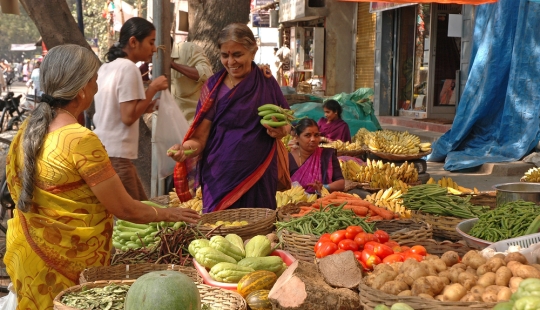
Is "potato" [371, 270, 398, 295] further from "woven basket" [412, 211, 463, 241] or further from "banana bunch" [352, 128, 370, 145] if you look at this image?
"banana bunch" [352, 128, 370, 145]

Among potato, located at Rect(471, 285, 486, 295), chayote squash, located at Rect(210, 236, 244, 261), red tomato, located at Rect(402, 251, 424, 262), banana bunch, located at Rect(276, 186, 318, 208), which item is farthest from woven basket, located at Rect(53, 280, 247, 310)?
banana bunch, located at Rect(276, 186, 318, 208)

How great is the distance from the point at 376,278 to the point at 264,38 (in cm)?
3168

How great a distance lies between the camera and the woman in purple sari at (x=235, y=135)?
4234 millimetres

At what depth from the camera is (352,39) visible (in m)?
18.4

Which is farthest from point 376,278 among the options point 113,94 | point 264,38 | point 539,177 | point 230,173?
point 264,38

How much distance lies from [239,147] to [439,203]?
57.5 inches

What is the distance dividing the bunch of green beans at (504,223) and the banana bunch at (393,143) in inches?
192

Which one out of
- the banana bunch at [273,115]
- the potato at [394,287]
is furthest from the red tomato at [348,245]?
the banana bunch at [273,115]

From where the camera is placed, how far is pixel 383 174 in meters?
7.40

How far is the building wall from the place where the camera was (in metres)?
16.9

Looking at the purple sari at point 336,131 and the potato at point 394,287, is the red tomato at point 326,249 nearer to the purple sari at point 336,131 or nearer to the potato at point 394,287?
the potato at point 394,287

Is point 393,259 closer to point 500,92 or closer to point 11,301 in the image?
point 11,301

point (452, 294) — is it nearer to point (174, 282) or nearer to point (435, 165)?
point (174, 282)

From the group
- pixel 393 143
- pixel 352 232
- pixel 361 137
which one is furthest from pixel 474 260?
pixel 361 137
